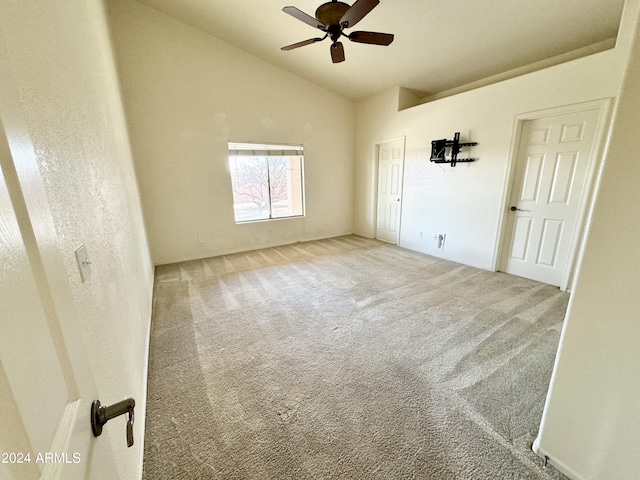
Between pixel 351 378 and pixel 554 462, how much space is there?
1.08 meters

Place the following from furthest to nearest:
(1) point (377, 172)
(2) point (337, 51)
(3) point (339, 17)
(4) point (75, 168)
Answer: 1. (1) point (377, 172)
2. (2) point (337, 51)
3. (3) point (339, 17)
4. (4) point (75, 168)

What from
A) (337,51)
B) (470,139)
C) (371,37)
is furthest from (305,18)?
(470,139)

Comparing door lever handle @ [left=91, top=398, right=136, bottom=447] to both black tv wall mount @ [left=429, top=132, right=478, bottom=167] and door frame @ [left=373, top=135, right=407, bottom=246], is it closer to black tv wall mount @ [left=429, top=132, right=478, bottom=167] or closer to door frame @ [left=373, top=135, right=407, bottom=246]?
black tv wall mount @ [left=429, top=132, right=478, bottom=167]

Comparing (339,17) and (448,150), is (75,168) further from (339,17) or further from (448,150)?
(448,150)

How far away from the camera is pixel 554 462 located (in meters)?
1.24

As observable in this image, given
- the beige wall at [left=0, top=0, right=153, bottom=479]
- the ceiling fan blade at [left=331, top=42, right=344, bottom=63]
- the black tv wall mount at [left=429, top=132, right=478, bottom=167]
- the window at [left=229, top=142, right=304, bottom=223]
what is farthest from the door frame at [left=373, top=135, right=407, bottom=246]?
the beige wall at [left=0, top=0, right=153, bottom=479]

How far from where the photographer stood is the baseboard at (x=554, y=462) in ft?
3.89

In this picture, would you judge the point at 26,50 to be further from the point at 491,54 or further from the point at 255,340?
the point at 491,54

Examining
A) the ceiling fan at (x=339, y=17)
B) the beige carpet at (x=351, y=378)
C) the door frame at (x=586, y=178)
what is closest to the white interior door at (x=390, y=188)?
the door frame at (x=586, y=178)

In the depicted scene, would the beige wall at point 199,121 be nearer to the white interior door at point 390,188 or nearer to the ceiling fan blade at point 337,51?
the white interior door at point 390,188

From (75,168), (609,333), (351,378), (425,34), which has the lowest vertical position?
(351,378)

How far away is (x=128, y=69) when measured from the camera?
3.51 meters

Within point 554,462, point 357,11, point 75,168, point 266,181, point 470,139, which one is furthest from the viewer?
point 266,181

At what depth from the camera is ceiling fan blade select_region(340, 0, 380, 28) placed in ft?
6.56
